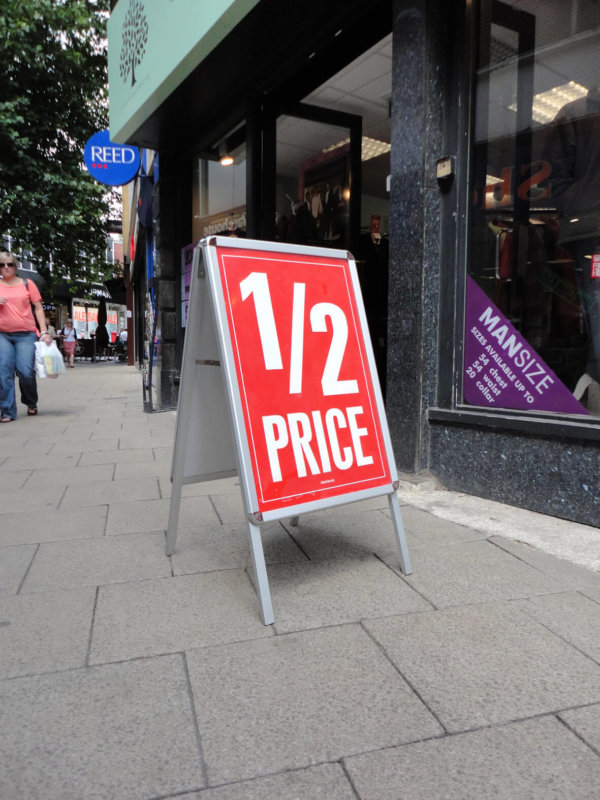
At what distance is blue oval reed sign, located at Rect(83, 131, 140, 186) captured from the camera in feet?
28.9

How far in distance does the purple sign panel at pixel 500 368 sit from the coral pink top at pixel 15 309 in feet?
17.1

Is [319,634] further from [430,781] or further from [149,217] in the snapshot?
[149,217]

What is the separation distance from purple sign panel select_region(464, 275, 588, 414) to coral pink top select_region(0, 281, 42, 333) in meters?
5.21

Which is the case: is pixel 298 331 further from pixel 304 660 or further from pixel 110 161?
pixel 110 161

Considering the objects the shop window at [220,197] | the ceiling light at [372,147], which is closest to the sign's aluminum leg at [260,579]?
the shop window at [220,197]

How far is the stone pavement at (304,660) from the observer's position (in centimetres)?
130

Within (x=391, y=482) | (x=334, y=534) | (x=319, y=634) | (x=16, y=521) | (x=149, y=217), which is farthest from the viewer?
(x=149, y=217)

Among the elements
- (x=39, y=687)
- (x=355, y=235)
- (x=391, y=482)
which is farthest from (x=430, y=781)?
(x=355, y=235)

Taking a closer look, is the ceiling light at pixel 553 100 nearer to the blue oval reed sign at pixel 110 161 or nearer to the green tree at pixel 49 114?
the blue oval reed sign at pixel 110 161

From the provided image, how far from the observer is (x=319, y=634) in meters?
1.90

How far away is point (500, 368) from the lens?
3.43 metres

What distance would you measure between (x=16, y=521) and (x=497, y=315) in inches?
118

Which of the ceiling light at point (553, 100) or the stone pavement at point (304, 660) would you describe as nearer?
the stone pavement at point (304, 660)

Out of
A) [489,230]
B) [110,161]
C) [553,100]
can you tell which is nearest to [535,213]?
[489,230]
